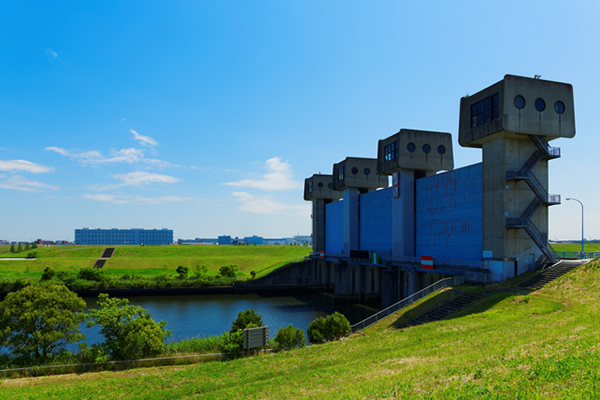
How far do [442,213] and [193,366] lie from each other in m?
43.4

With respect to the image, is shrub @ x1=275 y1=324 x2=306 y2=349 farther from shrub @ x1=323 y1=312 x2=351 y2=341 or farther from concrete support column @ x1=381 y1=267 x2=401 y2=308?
concrete support column @ x1=381 y1=267 x2=401 y2=308

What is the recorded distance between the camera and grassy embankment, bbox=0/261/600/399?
41.4 feet

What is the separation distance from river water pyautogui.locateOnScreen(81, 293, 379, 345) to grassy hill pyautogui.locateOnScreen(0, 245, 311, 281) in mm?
22717

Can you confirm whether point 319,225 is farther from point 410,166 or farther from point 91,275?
point 91,275

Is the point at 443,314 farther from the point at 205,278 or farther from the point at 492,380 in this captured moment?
the point at 205,278

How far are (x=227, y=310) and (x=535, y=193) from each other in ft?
163

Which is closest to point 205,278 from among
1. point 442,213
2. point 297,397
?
point 442,213

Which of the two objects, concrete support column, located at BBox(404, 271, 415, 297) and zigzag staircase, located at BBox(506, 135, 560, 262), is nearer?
zigzag staircase, located at BBox(506, 135, 560, 262)

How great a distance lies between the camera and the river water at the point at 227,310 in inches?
2055

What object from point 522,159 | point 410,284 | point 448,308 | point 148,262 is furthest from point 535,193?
point 148,262

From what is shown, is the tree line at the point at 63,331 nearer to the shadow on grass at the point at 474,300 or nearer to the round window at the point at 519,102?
the shadow on grass at the point at 474,300

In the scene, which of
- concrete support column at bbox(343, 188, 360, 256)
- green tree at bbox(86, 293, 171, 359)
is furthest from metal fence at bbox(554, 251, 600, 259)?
green tree at bbox(86, 293, 171, 359)

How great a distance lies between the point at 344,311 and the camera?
69.1 metres

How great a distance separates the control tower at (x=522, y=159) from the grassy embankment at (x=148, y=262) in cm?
6726
